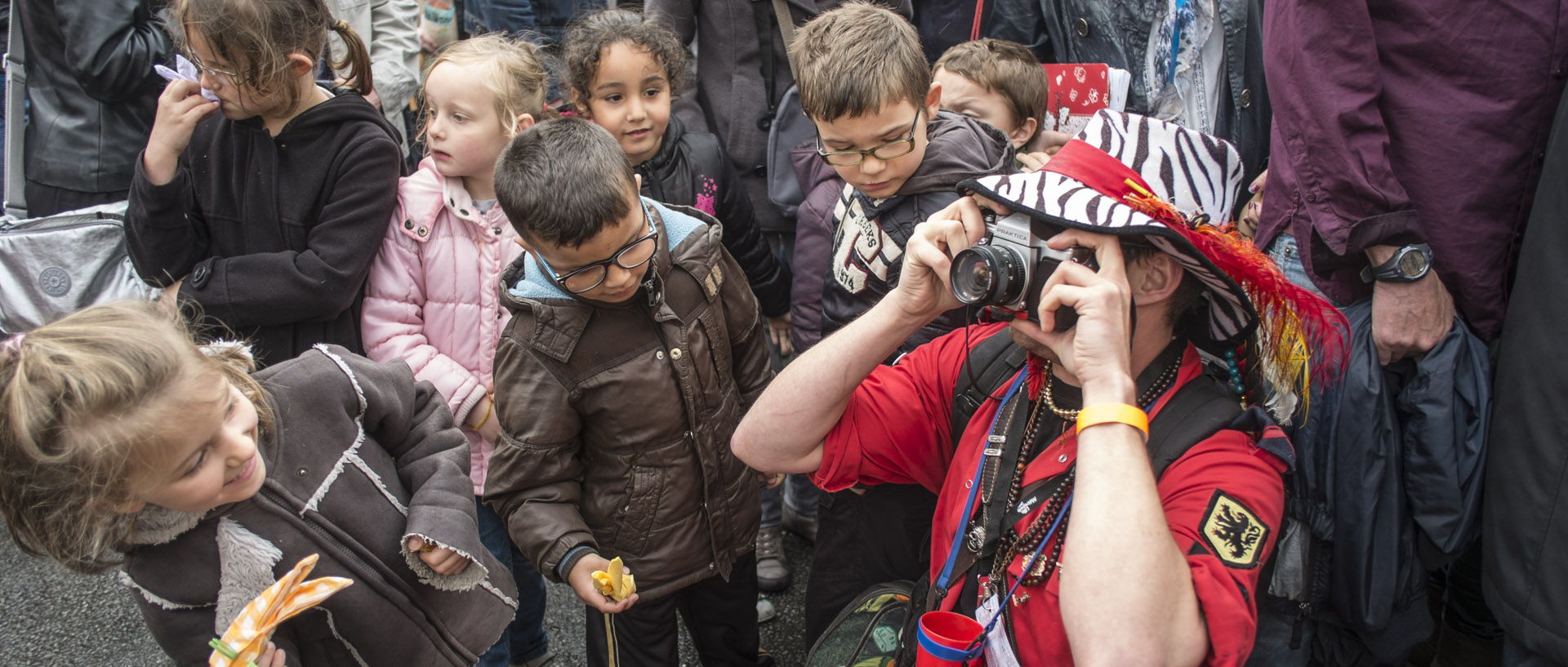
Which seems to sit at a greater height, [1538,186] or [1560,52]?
[1560,52]

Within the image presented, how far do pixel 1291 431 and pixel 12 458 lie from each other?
97.6 inches

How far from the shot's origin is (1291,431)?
2291 millimetres

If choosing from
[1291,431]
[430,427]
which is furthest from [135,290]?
[1291,431]

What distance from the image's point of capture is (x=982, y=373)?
1924 millimetres

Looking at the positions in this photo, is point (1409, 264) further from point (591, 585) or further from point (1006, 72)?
point (591, 585)

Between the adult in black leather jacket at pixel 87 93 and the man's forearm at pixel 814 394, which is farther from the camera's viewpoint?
the adult in black leather jacket at pixel 87 93

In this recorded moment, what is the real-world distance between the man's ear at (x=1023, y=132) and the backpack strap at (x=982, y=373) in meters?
1.41

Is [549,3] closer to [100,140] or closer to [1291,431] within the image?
[100,140]

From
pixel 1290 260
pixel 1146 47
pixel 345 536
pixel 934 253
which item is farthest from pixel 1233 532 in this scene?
pixel 1146 47

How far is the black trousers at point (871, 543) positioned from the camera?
2.41m

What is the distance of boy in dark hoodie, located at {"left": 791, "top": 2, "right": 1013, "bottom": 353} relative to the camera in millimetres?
2438

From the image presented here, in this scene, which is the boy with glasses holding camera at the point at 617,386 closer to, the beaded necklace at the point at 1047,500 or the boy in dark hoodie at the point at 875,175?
the boy in dark hoodie at the point at 875,175

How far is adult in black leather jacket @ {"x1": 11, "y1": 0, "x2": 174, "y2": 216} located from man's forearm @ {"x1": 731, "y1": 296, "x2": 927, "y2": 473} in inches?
95.3

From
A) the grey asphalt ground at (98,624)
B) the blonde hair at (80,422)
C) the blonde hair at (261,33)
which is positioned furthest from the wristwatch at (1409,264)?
the blonde hair at (261,33)
